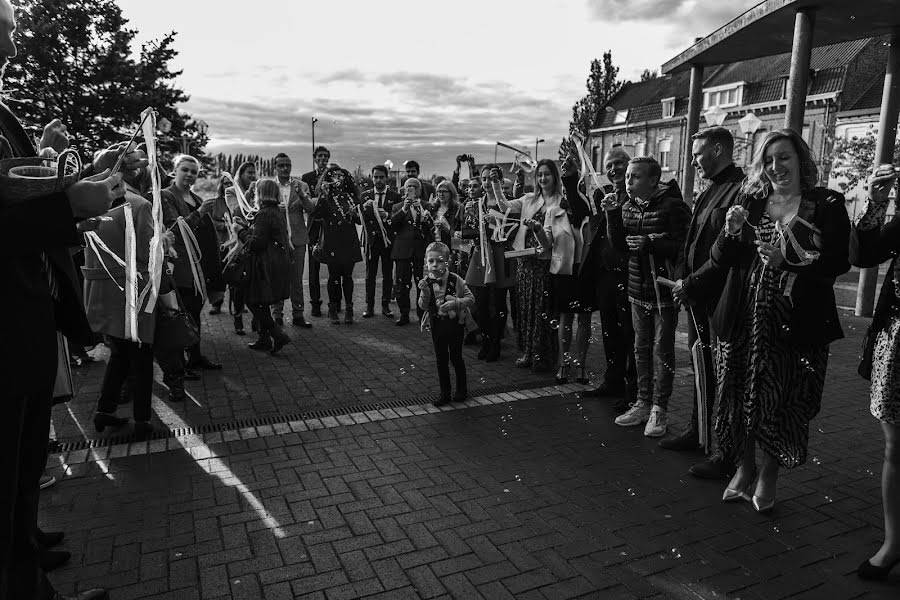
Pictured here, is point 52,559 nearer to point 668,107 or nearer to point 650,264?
point 650,264

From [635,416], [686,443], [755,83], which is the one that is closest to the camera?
[686,443]

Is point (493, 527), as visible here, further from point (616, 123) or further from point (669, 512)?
point (616, 123)

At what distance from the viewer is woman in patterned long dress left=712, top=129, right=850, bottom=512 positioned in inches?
130

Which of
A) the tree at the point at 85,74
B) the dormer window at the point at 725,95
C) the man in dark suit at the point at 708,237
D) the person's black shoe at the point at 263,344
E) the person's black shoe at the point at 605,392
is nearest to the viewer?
the man in dark suit at the point at 708,237

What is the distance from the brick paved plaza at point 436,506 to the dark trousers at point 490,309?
140 cm

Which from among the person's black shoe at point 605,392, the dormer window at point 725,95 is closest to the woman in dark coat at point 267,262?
the person's black shoe at point 605,392

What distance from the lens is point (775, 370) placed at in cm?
353

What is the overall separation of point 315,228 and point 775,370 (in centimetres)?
704

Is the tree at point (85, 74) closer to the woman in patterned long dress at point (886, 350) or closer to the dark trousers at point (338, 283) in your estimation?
the dark trousers at point (338, 283)

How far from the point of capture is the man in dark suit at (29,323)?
195 cm

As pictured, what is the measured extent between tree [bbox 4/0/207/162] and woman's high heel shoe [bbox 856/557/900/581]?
1917 cm

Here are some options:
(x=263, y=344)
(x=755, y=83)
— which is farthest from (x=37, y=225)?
(x=755, y=83)

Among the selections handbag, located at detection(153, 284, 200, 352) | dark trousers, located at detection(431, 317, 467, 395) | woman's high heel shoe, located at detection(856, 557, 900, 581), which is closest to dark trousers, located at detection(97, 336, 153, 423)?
handbag, located at detection(153, 284, 200, 352)

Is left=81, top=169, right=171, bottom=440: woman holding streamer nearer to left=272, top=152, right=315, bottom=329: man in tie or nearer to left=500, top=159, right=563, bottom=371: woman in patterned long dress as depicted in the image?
left=500, top=159, right=563, bottom=371: woman in patterned long dress
